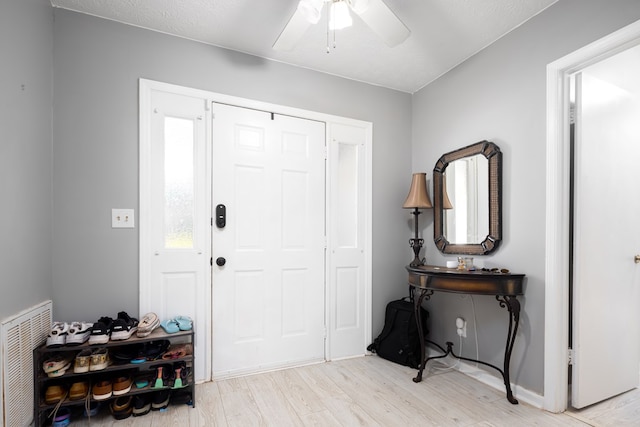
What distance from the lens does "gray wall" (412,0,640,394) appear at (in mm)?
1846

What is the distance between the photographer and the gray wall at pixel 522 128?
1846mm

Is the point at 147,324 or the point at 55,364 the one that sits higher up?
the point at 147,324

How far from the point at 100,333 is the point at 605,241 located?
10.3ft

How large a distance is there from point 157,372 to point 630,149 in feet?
11.2

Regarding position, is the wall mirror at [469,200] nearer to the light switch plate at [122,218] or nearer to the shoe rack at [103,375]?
the shoe rack at [103,375]

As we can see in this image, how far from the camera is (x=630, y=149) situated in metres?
2.12

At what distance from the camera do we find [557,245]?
1903 millimetres

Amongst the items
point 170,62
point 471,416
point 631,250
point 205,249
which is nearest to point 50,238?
point 205,249

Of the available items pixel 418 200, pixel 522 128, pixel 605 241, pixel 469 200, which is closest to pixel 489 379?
pixel 605 241

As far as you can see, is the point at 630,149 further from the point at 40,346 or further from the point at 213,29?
the point at 40,346

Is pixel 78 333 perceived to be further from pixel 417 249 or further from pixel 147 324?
pixel 417 249

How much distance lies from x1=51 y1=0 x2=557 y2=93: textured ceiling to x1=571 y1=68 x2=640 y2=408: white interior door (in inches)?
28.1

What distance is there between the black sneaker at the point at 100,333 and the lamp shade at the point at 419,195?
2.34m

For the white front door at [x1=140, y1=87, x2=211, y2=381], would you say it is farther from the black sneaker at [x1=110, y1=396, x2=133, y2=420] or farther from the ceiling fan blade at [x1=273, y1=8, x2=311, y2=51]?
the ceiling fan blade at [x1=273, y1=8, x2=311, y2=51]
